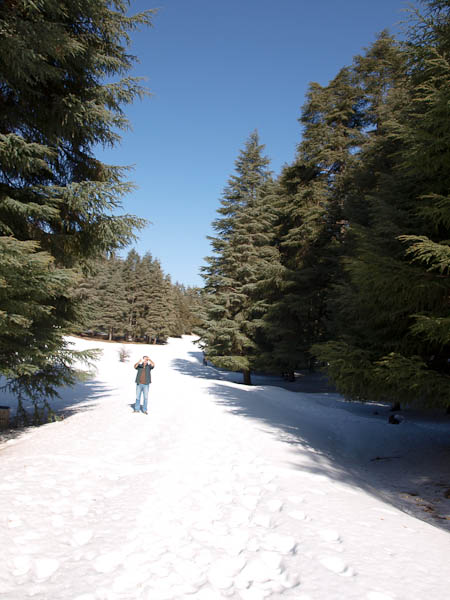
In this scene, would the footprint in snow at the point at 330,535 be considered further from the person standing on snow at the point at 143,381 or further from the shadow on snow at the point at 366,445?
the person standing on snow at the point at 143,381

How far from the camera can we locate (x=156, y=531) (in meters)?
3.37

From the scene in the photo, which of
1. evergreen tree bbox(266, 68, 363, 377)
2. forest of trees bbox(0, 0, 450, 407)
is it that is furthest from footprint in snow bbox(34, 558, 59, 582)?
evergreen tree bbox(266, 68, 363, 377)

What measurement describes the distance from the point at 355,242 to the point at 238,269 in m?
9.24

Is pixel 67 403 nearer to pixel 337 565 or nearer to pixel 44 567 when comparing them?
pixel 44 567

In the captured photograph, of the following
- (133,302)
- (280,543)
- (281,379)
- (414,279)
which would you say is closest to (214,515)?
(280,543)

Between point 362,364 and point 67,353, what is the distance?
6.98 m

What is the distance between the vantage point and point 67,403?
12352 millimetres

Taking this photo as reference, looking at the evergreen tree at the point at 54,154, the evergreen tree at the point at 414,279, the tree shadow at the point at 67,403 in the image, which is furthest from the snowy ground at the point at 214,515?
the evergreen tree at the point at 54,154

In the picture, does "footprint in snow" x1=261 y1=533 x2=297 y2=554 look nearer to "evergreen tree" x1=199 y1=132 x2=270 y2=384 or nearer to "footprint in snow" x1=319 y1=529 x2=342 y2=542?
"footprint in snow" x1=319 y1=529 x2=342 y2=542

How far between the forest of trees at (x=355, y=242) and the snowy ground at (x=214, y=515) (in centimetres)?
203

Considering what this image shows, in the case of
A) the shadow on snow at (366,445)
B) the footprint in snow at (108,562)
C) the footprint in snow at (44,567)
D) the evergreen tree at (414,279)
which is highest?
the evergreen tree at (414,279)

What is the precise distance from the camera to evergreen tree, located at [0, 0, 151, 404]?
5633 millimetres

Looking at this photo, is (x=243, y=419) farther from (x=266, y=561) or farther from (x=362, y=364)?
(x=266, y=561)

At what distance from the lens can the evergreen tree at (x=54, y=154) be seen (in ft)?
18.5
